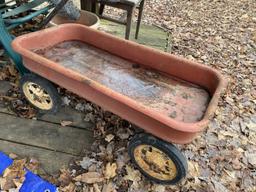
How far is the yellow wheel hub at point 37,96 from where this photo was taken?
2396 millimetres

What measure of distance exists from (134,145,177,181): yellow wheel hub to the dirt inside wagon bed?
297 millimetres

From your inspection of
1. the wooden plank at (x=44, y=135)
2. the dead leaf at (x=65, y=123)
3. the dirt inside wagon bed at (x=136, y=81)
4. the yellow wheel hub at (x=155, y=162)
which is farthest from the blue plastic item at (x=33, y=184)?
the dirt inside wagon bed at (x=136, y=81)

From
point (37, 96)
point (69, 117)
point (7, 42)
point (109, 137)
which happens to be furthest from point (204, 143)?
point (7, 42)

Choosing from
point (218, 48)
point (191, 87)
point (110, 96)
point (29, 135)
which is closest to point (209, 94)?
point (191, 87)

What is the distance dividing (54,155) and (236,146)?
158cm

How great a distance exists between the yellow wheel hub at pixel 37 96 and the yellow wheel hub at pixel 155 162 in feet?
2.93

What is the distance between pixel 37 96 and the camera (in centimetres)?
242

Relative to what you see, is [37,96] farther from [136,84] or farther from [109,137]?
[136,84]

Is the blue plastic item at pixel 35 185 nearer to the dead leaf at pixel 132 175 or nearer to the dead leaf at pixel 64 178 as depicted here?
the dead leaf at pixel 64 178

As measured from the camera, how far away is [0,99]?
2592mm

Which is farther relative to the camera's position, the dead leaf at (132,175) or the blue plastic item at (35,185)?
the dead leaf at (132,175)

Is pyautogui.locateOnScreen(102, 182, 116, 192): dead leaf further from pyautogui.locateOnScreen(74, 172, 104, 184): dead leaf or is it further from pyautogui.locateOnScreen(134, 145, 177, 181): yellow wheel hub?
pyautogui.locateOnScreen(134, 145, 177, 181): yellow wheel hub

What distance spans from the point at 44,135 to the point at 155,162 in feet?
3.09

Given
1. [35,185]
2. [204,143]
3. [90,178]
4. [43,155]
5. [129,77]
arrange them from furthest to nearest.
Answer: [204,143], [129,77], [43,155], [90,178], [35,185]
